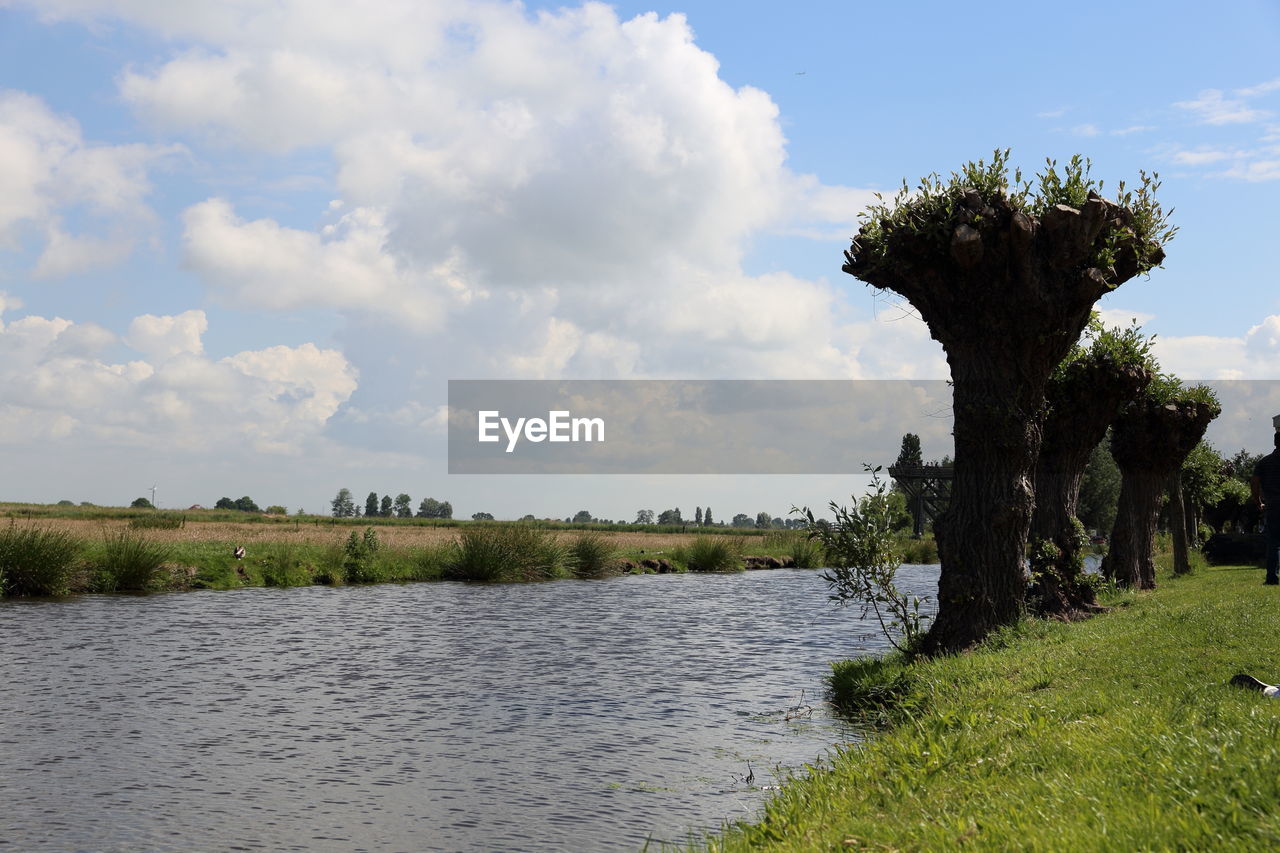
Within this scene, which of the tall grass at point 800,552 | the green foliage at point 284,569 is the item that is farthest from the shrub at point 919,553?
the green foliage at point 284,569

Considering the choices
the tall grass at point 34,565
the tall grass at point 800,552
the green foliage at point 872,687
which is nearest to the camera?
the green foliage at point 872,687

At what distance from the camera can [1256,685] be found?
27.4 feet

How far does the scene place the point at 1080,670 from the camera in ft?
35.5

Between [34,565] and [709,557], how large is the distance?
30428mm

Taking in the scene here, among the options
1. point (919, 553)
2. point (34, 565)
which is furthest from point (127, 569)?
point (919, 553)

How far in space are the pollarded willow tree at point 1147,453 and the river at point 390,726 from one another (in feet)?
23.4

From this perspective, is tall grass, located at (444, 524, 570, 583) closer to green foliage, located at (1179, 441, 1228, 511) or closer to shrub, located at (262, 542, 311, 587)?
shrub, located at (262, 542, 311, 587)

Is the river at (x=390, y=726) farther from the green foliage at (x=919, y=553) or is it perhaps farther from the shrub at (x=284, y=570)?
the green foliage at (x=919, y=553)

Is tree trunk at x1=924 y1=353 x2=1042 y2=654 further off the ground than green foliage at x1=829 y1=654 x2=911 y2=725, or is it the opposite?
tree trunk at x1=924 y1=353 x2=1042 y2=654

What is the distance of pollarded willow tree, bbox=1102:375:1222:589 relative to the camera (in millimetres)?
24328

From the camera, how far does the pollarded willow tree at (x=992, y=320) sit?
14.3 metres

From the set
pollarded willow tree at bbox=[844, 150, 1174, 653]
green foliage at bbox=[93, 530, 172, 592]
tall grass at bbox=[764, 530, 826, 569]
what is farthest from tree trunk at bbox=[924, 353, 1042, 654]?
tall grass at bbox=[764, 530, 826, 569]

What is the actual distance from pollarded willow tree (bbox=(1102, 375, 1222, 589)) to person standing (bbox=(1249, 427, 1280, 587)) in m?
5.81

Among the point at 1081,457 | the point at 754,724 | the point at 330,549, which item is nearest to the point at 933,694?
the point at 754,724
